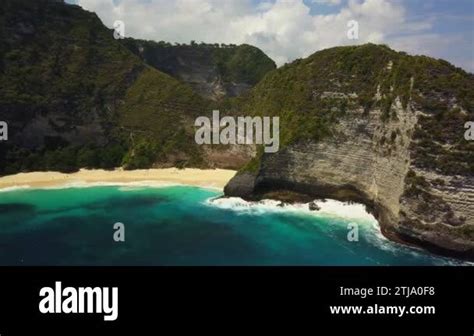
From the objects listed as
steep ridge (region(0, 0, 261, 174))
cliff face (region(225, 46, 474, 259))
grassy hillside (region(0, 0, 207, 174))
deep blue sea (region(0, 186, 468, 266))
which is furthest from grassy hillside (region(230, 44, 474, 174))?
grassy hillside (region(0, 0, 207, 174))

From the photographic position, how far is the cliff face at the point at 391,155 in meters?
35.9

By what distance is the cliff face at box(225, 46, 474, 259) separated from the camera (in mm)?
35906

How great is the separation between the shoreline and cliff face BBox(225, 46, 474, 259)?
1085 centimetres

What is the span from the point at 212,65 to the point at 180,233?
8539 cm

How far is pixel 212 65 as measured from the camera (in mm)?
120438

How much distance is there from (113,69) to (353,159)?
48254 millimetres

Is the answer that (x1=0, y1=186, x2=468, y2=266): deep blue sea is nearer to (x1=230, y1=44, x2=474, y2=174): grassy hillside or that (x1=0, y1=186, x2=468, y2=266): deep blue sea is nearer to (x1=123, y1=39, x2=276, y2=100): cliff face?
(x1=230, y1=44, x2=474, y2=174): grassy hillside

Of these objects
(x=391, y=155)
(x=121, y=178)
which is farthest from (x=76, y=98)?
(x=391, y=155)

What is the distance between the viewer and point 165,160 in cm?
6994

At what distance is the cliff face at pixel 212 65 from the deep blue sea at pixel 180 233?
66503mm

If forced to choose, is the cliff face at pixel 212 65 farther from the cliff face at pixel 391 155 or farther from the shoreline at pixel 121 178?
the cliff face at pixel 391 155
